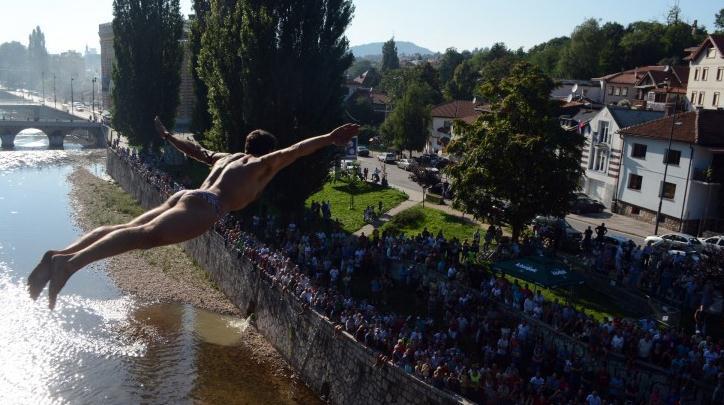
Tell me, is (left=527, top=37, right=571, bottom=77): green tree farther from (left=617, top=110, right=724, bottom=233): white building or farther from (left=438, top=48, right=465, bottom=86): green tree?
(left=617, top=110, right=724, bottom=233): white building

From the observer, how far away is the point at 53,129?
271 ft

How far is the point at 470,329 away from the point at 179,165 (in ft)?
138

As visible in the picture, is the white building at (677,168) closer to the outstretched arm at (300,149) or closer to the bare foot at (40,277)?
the outstretched arm at (300,149)

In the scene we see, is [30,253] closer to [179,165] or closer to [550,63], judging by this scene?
[179,165]

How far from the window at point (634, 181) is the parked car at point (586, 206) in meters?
2.11

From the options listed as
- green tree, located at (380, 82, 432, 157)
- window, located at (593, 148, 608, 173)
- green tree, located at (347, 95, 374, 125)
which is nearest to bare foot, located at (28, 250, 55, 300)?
window, located at (593, 148, 608, 173)

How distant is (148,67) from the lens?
54.2m

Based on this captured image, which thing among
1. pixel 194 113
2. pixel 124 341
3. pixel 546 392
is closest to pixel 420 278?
pixel 546 392

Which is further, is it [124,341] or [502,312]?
[124,341]

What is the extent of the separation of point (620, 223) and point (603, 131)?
824cm

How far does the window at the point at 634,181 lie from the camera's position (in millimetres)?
40334

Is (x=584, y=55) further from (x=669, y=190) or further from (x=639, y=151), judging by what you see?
(x=669, y=190)

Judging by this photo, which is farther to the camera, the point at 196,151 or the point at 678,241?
the point at 678,241

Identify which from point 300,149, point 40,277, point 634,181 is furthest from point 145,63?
point 40,277
